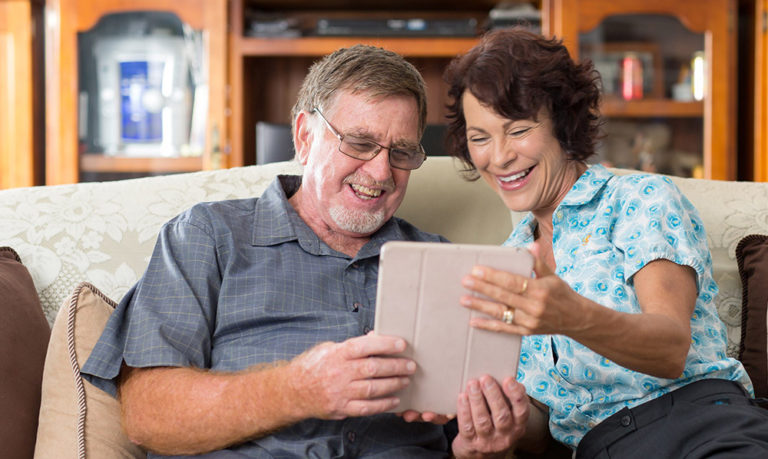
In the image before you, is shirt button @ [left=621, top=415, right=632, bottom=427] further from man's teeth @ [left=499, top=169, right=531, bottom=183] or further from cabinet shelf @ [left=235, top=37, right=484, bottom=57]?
cabinet shelf @ [left=235, top=37, right=484, bottom=57]

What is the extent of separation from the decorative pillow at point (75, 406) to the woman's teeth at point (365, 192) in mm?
508

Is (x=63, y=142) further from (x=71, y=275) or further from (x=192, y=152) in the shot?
(x=71, y=275)

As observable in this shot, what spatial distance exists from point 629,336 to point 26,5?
3.14 meters

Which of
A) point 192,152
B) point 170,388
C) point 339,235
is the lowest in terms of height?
point 170,388

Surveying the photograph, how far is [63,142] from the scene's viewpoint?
3.27m

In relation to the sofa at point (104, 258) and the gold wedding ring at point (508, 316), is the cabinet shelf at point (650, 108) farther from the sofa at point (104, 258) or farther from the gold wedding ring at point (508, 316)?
the gold wedding ring at point (508, 316)

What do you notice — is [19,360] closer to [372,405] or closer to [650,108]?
[372,405]

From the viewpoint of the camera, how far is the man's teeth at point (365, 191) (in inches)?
55.4

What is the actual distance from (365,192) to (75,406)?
61cm

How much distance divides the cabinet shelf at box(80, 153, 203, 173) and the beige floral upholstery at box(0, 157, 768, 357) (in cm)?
167

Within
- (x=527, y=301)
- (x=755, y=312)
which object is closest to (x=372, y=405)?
(x=527, y=301)

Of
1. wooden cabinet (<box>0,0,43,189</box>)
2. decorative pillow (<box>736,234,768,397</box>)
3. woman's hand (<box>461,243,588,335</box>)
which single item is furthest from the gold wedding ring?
wooden cabinet (<box>0,0,43,189</box>)

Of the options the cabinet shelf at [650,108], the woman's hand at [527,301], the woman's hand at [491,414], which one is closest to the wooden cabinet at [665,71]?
the cabinet shelf at [650,108]

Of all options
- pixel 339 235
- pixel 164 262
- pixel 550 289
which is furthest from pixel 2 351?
pixel 550 289
